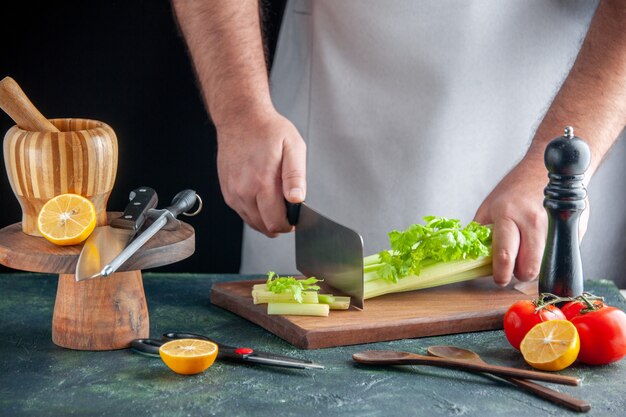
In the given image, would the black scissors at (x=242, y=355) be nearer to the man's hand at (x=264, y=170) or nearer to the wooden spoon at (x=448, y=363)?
the wooden spoon at (x=448, y=363)

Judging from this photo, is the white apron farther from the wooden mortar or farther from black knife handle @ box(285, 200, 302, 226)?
the wooden mortar

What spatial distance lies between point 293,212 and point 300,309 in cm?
35

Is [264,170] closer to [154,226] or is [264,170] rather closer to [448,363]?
[154,226]

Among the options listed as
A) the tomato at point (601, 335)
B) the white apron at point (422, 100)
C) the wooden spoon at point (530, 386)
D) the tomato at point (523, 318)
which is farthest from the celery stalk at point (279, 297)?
the white apron at point (422, 100)

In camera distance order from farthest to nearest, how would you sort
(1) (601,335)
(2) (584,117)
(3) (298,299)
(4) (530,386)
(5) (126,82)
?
(5) (126,82) → (2) (584,117) → (3) (298,299) → (1) (601,335) → (4) (530,386)

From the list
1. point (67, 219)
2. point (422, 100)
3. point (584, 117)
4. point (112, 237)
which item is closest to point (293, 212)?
point (112, 237)

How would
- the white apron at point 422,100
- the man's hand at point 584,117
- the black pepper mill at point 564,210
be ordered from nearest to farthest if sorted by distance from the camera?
the black pepper mill at point 564,210
the man's hand at point 584,117
the white apron at point 422,100

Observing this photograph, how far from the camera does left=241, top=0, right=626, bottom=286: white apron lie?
115 inches

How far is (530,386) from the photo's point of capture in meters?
1.75

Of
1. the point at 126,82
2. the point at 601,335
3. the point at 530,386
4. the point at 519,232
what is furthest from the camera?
the point at 126,82

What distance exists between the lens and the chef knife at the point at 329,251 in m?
2.14

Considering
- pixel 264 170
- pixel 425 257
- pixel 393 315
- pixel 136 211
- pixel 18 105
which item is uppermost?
pixel 18 105

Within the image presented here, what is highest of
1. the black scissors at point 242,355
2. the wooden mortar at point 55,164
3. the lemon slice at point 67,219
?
the wooden mortar at point 55,164

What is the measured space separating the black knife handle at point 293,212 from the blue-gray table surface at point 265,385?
381 mm
